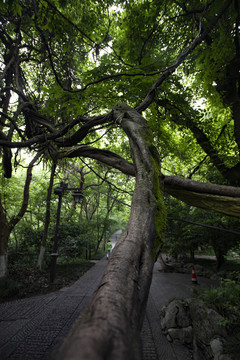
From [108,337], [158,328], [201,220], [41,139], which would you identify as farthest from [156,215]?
[201,220]

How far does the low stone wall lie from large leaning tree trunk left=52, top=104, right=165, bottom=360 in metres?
3.72

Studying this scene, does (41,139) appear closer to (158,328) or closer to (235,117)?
(235,117)

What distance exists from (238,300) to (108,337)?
16.9 feet

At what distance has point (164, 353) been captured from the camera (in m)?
3.45

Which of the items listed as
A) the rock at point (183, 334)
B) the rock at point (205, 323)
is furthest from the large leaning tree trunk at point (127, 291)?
the rock at point (183, 334)

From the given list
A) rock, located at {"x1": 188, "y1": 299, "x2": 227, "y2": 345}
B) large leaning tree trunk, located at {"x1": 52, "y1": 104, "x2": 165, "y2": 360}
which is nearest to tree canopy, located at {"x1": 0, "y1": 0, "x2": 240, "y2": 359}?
large leaning tree trunk, located at {"x1": 52, "y1": 104, "x2": 165, "y2": 360}

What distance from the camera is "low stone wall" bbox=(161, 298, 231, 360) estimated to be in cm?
332

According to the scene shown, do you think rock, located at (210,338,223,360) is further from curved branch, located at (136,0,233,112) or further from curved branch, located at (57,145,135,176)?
curved branch, located at (136,0,233,112)

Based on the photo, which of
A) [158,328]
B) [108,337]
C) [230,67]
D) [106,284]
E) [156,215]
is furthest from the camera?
[230,67]

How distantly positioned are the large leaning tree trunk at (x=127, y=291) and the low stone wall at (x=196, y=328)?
372cm

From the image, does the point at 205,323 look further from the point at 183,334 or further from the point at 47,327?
the point at 47,327

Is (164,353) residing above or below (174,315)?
below

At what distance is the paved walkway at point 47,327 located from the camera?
316cm

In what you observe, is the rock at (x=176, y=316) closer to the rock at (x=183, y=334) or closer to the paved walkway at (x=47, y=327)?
the rock at (x=183, y=334)
